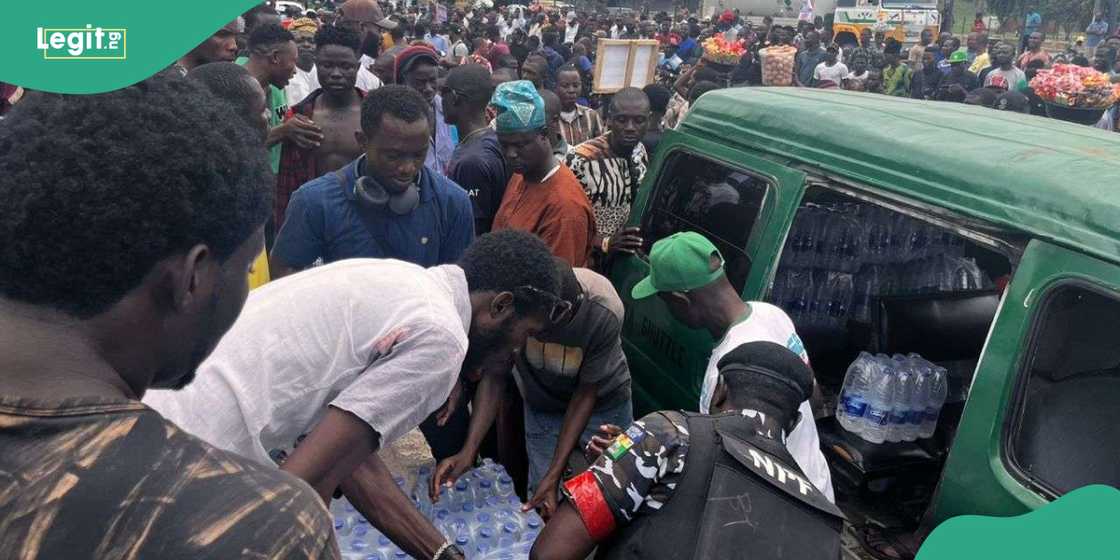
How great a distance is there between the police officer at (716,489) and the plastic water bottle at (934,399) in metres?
1.44

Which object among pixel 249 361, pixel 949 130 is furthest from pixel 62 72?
pixel 949 130

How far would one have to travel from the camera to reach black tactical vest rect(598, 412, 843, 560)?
1.63 meters

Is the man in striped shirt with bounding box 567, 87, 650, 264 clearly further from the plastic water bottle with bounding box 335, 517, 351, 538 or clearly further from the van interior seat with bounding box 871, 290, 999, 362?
the plastic water bottle with bounding box 335, 517, 351, 538

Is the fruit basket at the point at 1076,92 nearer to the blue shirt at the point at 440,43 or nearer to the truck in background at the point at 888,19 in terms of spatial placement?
the blue shirt at the point at 440,43

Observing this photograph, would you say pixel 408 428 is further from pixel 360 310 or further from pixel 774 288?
pixel 774 288

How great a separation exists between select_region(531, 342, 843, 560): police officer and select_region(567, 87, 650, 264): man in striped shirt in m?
2.28

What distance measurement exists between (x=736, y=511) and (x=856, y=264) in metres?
2.59

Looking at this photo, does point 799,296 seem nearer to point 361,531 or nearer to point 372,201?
point 372,201

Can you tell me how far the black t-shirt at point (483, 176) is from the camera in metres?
4.50

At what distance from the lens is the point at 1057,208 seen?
2191mm

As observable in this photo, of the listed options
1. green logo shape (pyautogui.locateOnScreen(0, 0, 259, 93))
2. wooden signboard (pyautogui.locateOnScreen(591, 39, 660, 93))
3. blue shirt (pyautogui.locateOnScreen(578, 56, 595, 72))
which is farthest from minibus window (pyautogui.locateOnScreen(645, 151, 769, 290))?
blue shirt (pyautogui.locateOnScreen(578, 56, 595, 72))

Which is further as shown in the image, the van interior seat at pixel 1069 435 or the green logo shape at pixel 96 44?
the van interior seat at pixel 1069 435

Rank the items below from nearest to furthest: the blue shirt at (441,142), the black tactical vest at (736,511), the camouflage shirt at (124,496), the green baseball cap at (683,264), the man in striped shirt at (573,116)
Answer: the camouflage shirt at (124,496) → the black tactical vest at (736,511) → the green baseball cap at (683,264) → the blue shirt at (441,142) → the man in striped shirt at (573,116)

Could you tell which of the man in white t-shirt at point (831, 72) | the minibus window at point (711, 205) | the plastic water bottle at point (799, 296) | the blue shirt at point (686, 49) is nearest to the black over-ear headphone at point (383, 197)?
the minibus window at point (711, 205)
